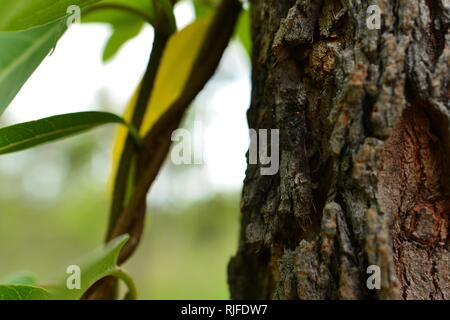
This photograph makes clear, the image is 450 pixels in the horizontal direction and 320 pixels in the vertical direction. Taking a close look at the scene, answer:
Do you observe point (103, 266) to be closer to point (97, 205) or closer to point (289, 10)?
point (289, 10)

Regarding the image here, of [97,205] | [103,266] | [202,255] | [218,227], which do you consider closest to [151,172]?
[103,266]

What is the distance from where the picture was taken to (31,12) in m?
0.54

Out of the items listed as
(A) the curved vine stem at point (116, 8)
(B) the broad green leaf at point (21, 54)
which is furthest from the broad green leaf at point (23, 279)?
(A) the curved vine stem at point (116, 8)

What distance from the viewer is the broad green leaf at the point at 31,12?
0.52 metres

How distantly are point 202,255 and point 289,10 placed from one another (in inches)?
230

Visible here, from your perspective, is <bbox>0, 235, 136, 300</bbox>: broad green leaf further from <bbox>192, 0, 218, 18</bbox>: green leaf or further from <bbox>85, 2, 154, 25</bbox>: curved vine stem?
<bbox>192, 0, 218, 18</bbox>: green leaf

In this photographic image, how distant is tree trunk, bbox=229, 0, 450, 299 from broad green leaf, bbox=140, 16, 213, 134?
1.06 feet

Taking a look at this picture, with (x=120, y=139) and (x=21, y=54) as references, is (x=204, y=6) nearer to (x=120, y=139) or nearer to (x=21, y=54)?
(x=120, y=139)

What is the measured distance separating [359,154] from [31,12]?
0.35 meters

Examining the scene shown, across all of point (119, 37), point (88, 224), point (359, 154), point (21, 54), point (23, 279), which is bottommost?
point (88, 224)

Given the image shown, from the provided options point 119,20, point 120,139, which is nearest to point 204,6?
point 119,20

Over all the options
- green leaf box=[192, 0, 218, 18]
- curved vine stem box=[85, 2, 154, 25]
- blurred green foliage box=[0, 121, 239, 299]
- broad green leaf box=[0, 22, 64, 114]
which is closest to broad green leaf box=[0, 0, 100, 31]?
broad green leaf box=[0, 22, 64, 114]

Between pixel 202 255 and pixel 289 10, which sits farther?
pixel 202 255

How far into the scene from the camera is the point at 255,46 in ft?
2.15
